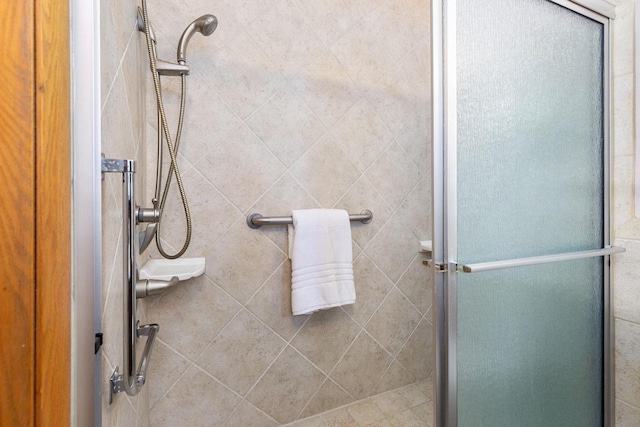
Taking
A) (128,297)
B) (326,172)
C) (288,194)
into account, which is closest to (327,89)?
(326,172)

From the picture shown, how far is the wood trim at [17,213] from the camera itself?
0.32 metres

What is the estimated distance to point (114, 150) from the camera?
0.61 meters

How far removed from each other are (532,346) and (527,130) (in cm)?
66

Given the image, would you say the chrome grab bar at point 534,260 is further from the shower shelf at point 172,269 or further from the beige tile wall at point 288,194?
A: the shower shelf at point 172,269

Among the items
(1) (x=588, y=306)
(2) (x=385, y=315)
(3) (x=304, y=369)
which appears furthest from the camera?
(2) (x=385, y=315)

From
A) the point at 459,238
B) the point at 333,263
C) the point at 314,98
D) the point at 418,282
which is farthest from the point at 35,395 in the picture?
the point at 418,282

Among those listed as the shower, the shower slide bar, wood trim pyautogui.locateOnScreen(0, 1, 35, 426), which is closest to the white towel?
the shower slide bar

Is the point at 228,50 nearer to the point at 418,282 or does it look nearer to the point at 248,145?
the point at 248,145

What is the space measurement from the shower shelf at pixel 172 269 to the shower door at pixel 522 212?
813mm

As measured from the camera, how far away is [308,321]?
1.36 m

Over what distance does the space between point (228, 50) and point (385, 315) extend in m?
1.45

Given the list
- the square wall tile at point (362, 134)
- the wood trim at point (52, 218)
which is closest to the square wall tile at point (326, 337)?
the square wall tile at point (362, 134)

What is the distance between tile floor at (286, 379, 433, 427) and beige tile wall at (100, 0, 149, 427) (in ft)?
2.82

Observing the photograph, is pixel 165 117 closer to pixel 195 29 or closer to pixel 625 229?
pixel 195 29
